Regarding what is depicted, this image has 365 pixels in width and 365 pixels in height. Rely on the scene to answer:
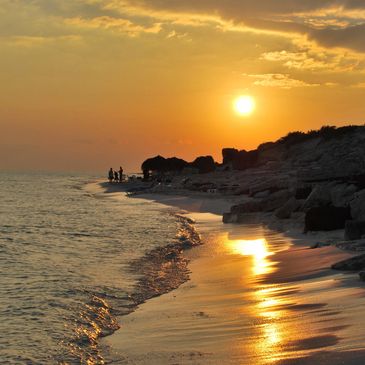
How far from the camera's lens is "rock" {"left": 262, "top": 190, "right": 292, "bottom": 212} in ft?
88.9

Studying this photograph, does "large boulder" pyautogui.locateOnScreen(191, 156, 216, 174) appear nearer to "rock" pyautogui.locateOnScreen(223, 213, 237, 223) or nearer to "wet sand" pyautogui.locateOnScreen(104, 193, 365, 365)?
"rock" pyautogui.locateOnScreen(223, 213, 237, 223)

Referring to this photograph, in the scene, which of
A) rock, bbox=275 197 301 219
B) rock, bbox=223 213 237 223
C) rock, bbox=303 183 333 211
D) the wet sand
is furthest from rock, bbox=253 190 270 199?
the wet sand

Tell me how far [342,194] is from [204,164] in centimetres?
7588

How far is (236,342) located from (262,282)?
15.8 feet

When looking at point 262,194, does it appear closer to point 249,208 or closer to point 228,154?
point 249,208

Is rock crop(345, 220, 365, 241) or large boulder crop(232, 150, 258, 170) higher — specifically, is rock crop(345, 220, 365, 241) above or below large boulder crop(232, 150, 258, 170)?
below

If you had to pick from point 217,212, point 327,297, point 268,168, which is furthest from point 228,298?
point 268,168

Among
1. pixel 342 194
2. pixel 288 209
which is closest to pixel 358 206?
pixel 342 194

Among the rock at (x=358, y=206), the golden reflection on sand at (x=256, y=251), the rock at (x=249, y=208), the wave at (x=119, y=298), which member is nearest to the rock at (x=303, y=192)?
the rock at (x=249, y=208)

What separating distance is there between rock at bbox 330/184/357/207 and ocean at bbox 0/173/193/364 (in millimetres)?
6137

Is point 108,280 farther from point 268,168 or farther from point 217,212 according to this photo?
point 268,168

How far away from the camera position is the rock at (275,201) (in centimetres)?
2711

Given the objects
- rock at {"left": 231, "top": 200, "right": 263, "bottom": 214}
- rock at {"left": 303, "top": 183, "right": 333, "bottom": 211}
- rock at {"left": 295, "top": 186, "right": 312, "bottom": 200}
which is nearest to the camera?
rock at {"left": 303, "top": 183, "right": 333, "bottom": 211}

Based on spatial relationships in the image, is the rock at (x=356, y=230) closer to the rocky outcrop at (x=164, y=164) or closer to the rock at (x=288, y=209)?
the rock at (x=288, y=209)
